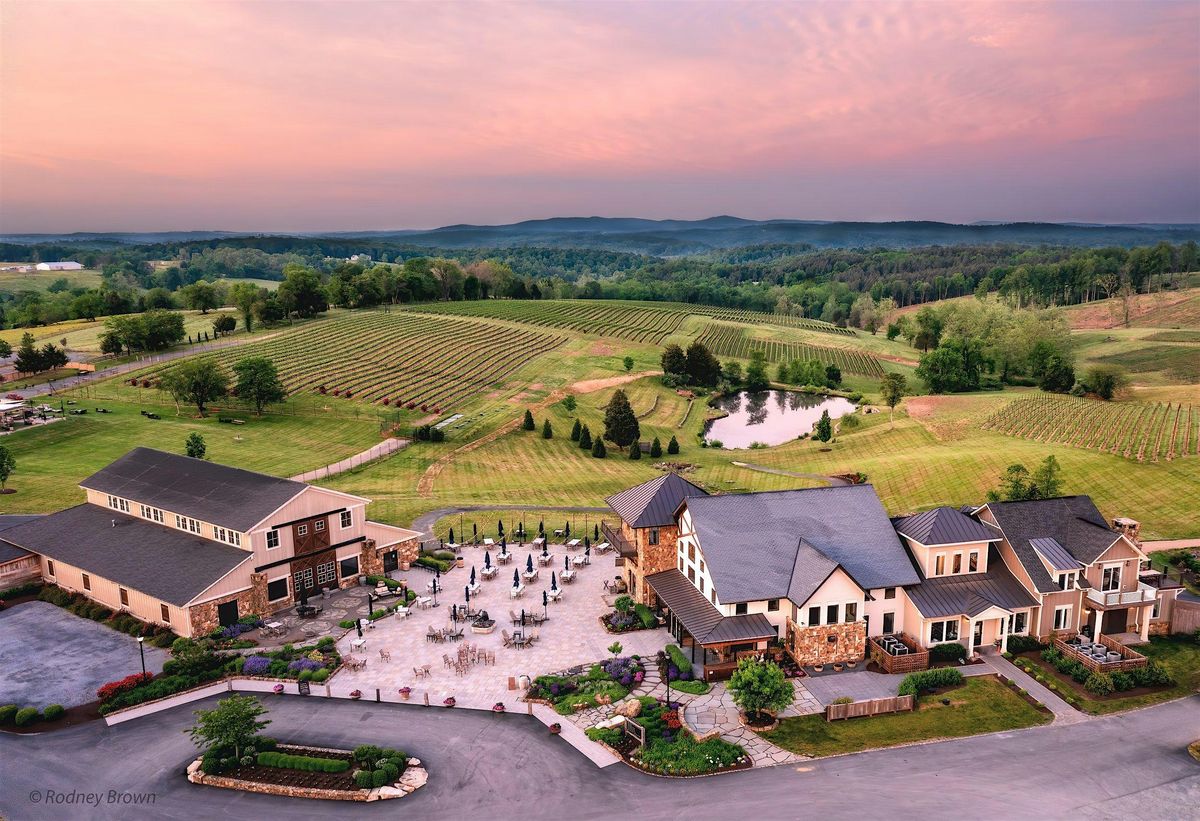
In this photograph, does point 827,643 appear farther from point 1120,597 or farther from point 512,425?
point 512,425

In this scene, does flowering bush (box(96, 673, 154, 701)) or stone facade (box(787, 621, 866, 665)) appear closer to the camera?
flowering bush (box(96, 673, 154, 701))

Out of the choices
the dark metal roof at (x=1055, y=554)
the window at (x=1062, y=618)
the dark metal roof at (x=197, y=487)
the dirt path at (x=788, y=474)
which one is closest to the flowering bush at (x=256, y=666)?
the dark metal roof at (x=197, y=487)

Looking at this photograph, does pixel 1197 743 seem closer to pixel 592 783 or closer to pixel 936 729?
pixel 936 729

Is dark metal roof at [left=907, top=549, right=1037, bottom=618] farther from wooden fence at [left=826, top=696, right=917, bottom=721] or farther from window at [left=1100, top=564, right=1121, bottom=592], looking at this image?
wooden fence at [left=826, top=696, right=917, bottom=721]

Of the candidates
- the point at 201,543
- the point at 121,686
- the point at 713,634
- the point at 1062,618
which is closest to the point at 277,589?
the point at 201,543

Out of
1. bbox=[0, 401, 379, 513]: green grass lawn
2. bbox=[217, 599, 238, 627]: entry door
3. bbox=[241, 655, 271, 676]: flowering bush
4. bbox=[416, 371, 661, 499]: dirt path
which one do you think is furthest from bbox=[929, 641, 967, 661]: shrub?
bbox=[0, 401, 379, 513]: green grass lawn
